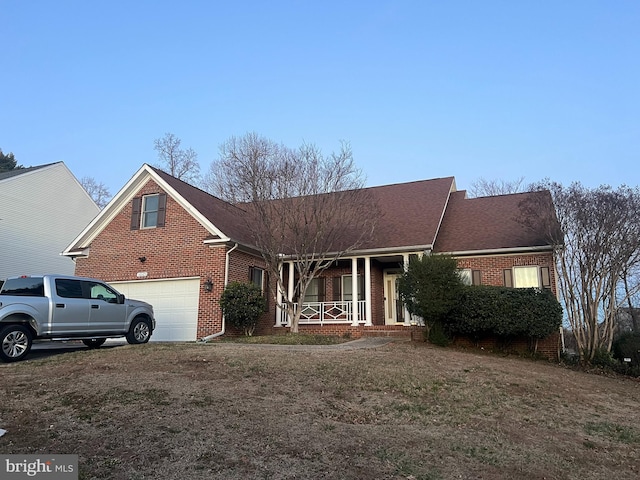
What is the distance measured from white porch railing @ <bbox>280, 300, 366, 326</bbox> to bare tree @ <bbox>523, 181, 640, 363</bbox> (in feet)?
22.6

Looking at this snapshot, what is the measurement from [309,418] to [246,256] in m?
12.2

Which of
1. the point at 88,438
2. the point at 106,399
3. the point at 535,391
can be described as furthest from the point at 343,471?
the point at 535,391

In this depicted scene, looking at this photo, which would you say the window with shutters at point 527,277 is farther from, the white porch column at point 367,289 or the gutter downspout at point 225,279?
the gutter downspout at point 225,279

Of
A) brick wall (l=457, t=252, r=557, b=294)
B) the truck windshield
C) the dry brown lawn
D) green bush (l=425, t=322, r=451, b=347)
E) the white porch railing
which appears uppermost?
brick wall (l=457, t=252, r=557, b=294)

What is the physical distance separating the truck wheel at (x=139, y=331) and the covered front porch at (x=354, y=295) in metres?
5.14

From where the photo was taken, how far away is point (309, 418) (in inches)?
257

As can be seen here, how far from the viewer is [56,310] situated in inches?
446

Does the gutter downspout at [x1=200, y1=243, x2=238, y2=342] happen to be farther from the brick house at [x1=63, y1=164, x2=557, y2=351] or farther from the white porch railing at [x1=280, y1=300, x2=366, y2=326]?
the white porch railing at [x1=280, y1=300, x2=366, y2=326]

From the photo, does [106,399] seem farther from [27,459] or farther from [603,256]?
[603,256]

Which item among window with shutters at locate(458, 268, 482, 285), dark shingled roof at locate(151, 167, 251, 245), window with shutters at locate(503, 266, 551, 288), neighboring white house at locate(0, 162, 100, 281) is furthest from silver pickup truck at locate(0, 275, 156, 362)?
neighboring white house at locate(0, 162, 100, 281)

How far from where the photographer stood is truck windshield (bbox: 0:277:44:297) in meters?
11.2

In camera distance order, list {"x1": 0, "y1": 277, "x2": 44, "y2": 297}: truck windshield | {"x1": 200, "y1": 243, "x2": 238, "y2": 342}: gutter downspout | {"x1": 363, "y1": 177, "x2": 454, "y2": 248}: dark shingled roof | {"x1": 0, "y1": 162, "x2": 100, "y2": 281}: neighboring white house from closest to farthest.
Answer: {"x1": 0, "y1": 277, "x2": 44, "y2": 297}: truck windshield, {"x1": 200, "y1": 243, "x2": 238, "y2": 342}: gutter downspout, {"x1": 363, "y1": 177, "x2": 454, "y2": 248}: dark shingled roof, {"x1": 0, "y1": 162, "x2": 100, "y2": 281}: neighboring white house

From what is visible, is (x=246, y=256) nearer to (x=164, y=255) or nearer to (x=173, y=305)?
(x=164, y=255)

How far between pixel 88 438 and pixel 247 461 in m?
1.88
